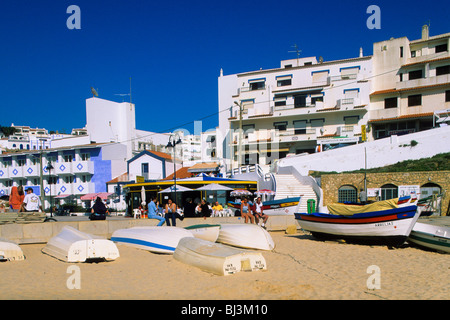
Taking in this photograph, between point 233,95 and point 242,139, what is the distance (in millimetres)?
6210

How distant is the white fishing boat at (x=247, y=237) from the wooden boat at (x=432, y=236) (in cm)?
519

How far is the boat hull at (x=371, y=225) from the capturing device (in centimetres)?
1247

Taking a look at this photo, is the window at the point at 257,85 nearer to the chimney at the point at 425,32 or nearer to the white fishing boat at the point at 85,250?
the chimney at the point at 425,32

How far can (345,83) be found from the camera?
4119cm

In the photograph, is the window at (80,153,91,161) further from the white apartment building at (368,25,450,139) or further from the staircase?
the white apartment building at (368,25,450,139)

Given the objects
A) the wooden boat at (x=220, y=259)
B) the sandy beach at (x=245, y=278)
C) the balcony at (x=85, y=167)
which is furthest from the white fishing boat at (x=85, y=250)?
the balcony at (x=85, y=167)

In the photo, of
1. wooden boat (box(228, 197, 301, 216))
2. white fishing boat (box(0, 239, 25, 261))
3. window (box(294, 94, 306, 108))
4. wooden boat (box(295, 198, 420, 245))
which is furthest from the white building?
wooden boat (box(295, 198, 420, 245))

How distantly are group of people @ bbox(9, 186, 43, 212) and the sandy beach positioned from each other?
7.67 ft

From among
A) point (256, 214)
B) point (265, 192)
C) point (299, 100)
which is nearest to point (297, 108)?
point (299, 100)

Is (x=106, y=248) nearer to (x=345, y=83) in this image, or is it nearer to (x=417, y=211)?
(x=417, y=211)

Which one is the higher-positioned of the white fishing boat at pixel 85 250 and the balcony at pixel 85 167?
the balcony at pixel 85 167

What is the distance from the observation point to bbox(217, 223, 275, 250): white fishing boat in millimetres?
12344

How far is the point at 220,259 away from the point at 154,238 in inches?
157

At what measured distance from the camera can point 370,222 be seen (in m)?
13.1
